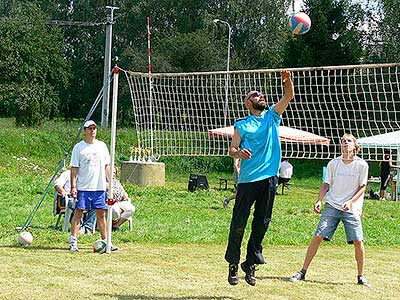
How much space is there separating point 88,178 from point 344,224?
3598mm

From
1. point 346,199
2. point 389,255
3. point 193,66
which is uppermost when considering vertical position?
point 193,66

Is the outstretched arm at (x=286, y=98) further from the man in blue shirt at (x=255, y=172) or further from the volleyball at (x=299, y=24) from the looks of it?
the volleyball at (x=299, y=24)

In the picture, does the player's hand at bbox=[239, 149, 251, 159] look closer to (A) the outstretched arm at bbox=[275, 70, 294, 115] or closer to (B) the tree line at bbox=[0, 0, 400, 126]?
(A) the outstretched arm at bbox=[275, 70, 294, 115]

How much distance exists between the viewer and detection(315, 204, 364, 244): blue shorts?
7.98 meters

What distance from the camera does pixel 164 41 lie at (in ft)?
175

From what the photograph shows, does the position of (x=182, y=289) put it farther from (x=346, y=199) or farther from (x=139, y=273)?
(x=346, y=199)

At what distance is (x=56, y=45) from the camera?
53.9m

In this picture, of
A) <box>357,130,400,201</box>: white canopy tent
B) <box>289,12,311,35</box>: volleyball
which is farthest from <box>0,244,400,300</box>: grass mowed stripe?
<box>357,130,400,201</box>: white canopy tent

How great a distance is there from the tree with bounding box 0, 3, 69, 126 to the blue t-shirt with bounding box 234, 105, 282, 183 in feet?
127

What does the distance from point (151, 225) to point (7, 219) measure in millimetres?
2583

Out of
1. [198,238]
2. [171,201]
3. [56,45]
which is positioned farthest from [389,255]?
[56,45]

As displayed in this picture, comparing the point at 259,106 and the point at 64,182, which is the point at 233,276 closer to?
the point at 259,106

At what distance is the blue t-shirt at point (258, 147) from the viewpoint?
6.98 metres

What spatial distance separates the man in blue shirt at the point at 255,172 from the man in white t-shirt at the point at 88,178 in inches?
123
